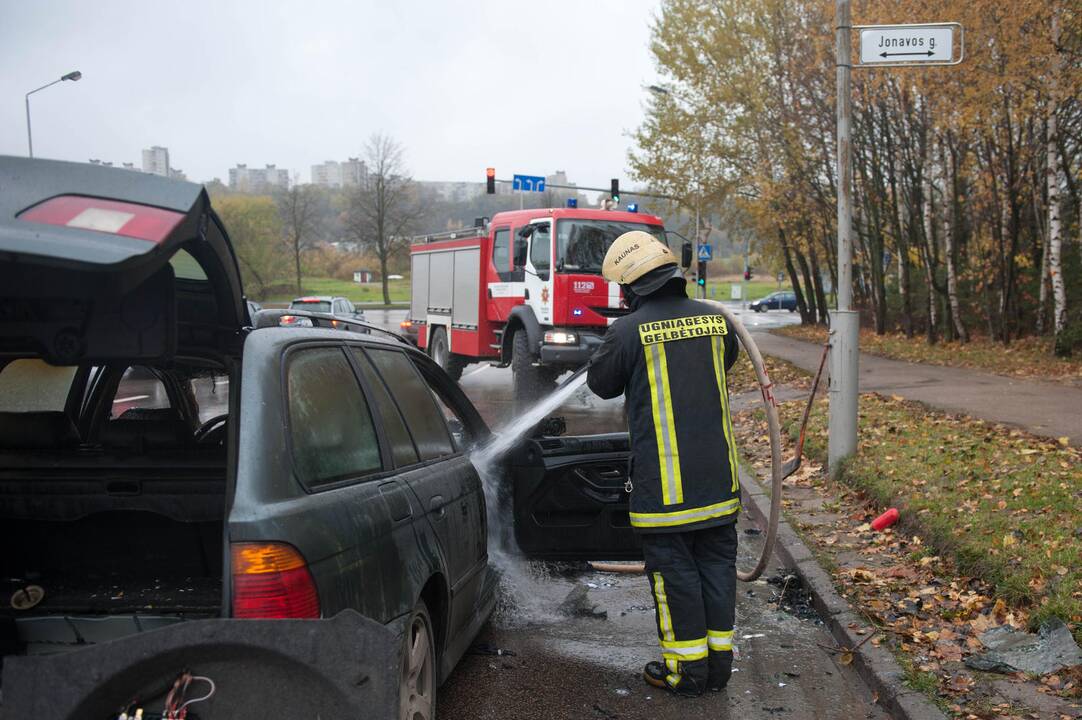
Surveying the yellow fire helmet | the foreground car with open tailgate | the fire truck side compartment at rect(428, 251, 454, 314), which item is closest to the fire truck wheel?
the fire truck side compartment at rect(428, 251, 454, 314)

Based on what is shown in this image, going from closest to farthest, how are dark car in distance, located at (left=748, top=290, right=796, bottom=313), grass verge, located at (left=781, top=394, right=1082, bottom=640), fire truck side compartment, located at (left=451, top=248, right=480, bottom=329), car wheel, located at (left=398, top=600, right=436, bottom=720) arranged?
car wheel, located at (left=398, top=600, right=436, bottom=720) → grass verge, located at (left=781, top=394, right=1082, bottom=640) → fire truck side compartment, located at (left=451, top=248, right=480, bottom=329) → dark car in distance, located at (left=748, top=290, right=796, bottom=313)

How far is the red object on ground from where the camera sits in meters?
7.12

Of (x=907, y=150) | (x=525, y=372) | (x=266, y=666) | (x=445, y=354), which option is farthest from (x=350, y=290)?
(x=266, y=666)

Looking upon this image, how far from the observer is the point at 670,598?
14.5 feet

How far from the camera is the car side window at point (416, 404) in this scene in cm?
421

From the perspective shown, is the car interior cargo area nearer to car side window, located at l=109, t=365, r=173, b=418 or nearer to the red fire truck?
car side window, located at l=109, t=365, r=173, b=418

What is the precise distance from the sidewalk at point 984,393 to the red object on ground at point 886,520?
2.71 metres

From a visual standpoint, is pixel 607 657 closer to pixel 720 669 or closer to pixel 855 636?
pixel 720 669

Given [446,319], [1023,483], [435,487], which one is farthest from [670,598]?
[446,319]

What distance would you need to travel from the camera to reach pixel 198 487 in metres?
3.90

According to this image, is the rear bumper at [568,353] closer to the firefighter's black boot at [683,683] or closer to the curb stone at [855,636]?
the curb stone at [855,636]

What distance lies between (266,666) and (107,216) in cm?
120

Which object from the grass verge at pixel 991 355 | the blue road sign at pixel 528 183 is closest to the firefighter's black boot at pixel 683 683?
the grass verge at pixel 991 355

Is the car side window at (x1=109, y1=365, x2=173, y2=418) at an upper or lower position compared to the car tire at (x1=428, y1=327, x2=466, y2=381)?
upper
